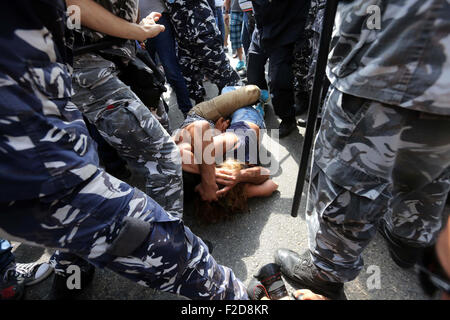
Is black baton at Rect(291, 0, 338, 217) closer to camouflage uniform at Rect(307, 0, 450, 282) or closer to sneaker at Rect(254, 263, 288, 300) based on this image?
camouflage uniform at Rect(307, 0, 450, 282)

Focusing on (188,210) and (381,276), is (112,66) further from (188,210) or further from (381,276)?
(381,276)

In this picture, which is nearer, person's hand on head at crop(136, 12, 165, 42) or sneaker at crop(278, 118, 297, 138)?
person's hand on head at crop(136, 12, 165, 42)

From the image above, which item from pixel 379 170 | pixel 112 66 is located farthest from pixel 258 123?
pixel 379 170

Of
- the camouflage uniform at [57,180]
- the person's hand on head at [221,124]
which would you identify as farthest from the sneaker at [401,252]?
the person's hand on head at [221,124]

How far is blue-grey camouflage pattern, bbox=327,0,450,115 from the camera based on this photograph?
0.58 m

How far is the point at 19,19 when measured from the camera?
0.53 m

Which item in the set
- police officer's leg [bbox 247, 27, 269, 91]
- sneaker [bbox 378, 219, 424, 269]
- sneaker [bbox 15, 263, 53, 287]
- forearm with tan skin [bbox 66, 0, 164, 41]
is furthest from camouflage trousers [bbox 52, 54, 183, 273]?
police officer's leg [bbox 247, 27, 269, 91]

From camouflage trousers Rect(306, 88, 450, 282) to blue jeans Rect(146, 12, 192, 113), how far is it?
2.03 m

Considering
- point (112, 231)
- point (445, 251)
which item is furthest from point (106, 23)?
point (445, 251)

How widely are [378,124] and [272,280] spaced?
36.5 inches

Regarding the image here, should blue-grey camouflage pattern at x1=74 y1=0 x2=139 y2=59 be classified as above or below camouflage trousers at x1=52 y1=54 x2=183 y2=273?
above

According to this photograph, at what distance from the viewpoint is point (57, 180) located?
0.60 metres

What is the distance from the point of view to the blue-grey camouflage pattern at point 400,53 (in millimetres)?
575

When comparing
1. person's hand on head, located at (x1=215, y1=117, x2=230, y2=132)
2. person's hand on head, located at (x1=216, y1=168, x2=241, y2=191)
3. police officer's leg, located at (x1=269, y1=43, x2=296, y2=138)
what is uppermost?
police officer's leg, located at (x1=269, y1=43, x2=296, y2=138)
